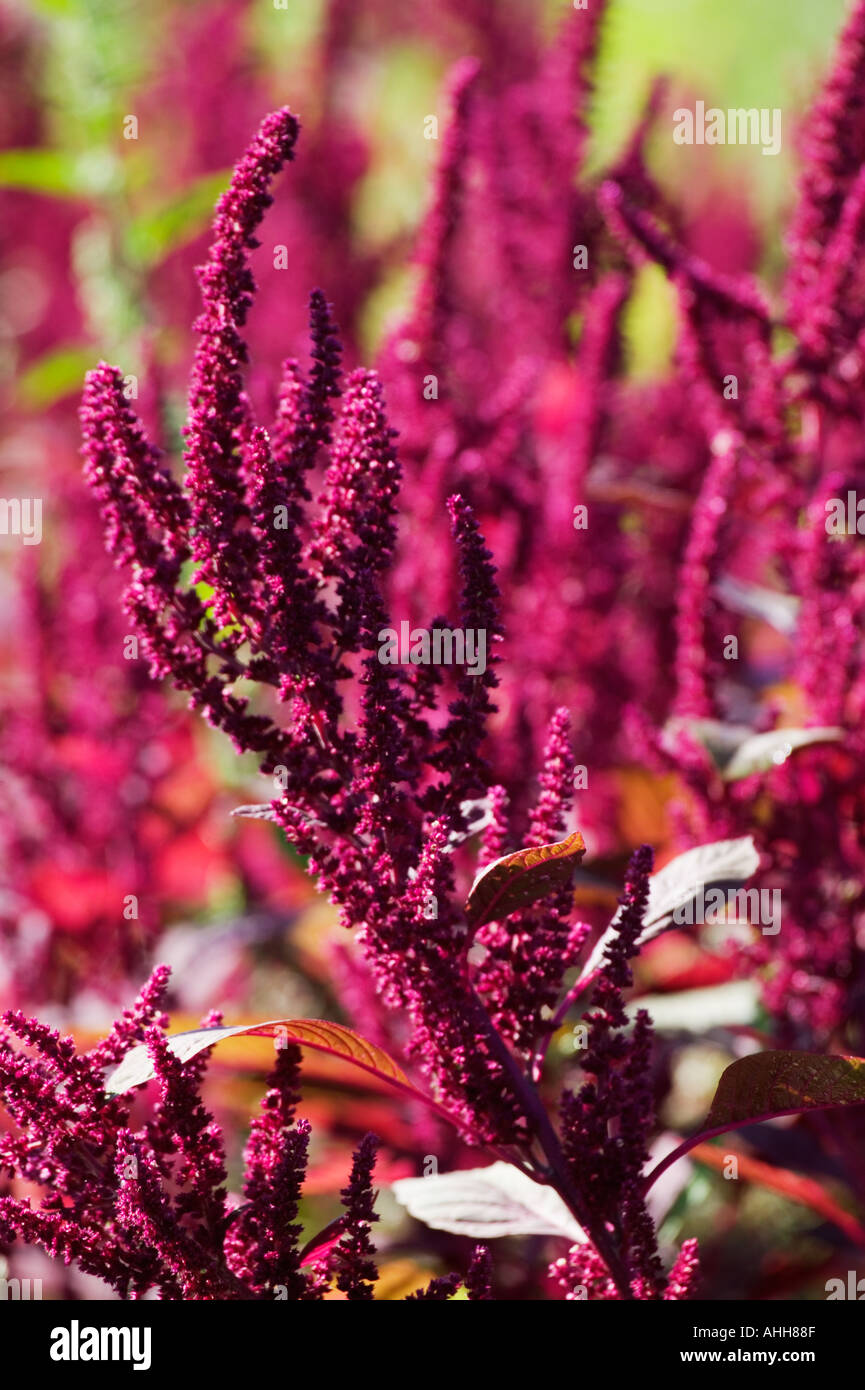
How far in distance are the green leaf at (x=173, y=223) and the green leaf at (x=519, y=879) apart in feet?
4.03

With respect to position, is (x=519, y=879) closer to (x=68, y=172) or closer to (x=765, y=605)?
(x=765, y=605)

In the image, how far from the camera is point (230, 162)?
3285 mm

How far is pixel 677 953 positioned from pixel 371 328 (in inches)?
85.8

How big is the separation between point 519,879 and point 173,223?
1.55 m

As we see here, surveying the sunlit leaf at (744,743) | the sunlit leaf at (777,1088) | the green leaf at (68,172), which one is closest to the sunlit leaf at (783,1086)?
the sunlit leaf at (777,1088)

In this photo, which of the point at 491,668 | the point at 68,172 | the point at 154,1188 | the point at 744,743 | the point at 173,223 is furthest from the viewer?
the point at 68,172

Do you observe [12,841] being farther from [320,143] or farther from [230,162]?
[230,162]

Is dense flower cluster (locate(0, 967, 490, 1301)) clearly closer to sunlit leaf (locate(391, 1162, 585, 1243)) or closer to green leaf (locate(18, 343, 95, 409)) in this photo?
sunlit leaf (locate(391, 1162, 585, 1243))

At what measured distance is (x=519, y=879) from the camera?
0.87 m

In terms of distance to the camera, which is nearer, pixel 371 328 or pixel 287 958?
pixel 287 958

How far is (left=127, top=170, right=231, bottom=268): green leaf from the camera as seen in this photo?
77.3 inches

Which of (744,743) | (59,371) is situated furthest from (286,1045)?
(59,371)
